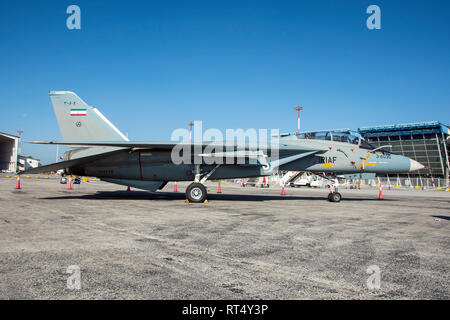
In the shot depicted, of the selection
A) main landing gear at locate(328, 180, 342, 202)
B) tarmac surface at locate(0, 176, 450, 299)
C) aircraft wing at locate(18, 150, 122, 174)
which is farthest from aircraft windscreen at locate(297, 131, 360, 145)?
aircraft wing at locate(18, 150, 122, 174)

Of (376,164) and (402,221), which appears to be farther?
(376,164)

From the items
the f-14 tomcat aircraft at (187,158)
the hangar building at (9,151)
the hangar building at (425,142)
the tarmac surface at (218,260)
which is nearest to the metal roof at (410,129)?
the hangar building at (425,142)

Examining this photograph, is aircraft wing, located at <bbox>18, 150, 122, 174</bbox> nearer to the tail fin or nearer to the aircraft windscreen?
the tail fin

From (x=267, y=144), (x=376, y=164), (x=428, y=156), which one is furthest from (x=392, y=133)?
(x=267, y=144)

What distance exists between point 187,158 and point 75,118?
5.48m

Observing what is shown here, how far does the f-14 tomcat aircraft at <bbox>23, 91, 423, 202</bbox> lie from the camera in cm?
1268

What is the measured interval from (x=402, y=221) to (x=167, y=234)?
6380 millimetres

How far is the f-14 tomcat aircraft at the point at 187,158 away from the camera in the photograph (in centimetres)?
1268

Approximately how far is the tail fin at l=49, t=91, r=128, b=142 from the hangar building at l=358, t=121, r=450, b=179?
52.9 meters

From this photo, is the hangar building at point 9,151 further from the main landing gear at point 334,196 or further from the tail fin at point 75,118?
the main landing gear at point 334,196

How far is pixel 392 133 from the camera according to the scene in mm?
59094

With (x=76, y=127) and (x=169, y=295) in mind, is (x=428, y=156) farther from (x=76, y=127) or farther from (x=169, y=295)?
(x=169, y=295)

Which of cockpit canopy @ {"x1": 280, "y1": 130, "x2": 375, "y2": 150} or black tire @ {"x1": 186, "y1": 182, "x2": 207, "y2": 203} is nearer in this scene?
black tire @ {"x1": 186, "y1": 182, "x2": 207, "y2": 203}
